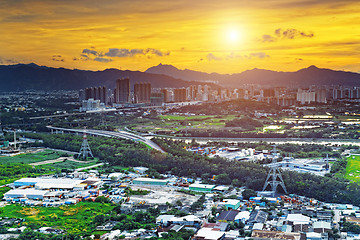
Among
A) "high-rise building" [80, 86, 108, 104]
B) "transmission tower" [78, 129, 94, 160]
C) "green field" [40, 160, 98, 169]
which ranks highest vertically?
"high-rise building" [80, 86, 108, 104]

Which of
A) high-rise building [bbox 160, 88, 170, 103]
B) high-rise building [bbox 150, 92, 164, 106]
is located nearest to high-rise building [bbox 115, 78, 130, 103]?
high-rise building [bbox 150, 92, 164, 106]

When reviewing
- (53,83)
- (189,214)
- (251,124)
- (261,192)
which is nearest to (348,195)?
(261,192)

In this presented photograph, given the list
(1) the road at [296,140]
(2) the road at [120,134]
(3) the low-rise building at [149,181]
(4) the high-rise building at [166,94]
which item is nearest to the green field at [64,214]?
(3) the low-rise building at [149,181]

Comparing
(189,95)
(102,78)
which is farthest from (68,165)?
(102,78)

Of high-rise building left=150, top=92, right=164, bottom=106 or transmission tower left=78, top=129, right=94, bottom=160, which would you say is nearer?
transmission tower left=78, top=129, right=94, bottom=160

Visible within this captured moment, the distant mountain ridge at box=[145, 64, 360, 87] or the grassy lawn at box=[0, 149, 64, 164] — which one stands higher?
the distant mountain ridge at box=[145, 64, 360, 87]

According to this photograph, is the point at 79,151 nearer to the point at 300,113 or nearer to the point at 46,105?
the point at 300,113

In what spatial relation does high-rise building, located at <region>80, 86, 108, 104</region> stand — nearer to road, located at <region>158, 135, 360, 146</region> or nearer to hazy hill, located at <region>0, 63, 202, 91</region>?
hazy hill, located at <region>0, 63, 202, 91</region>
